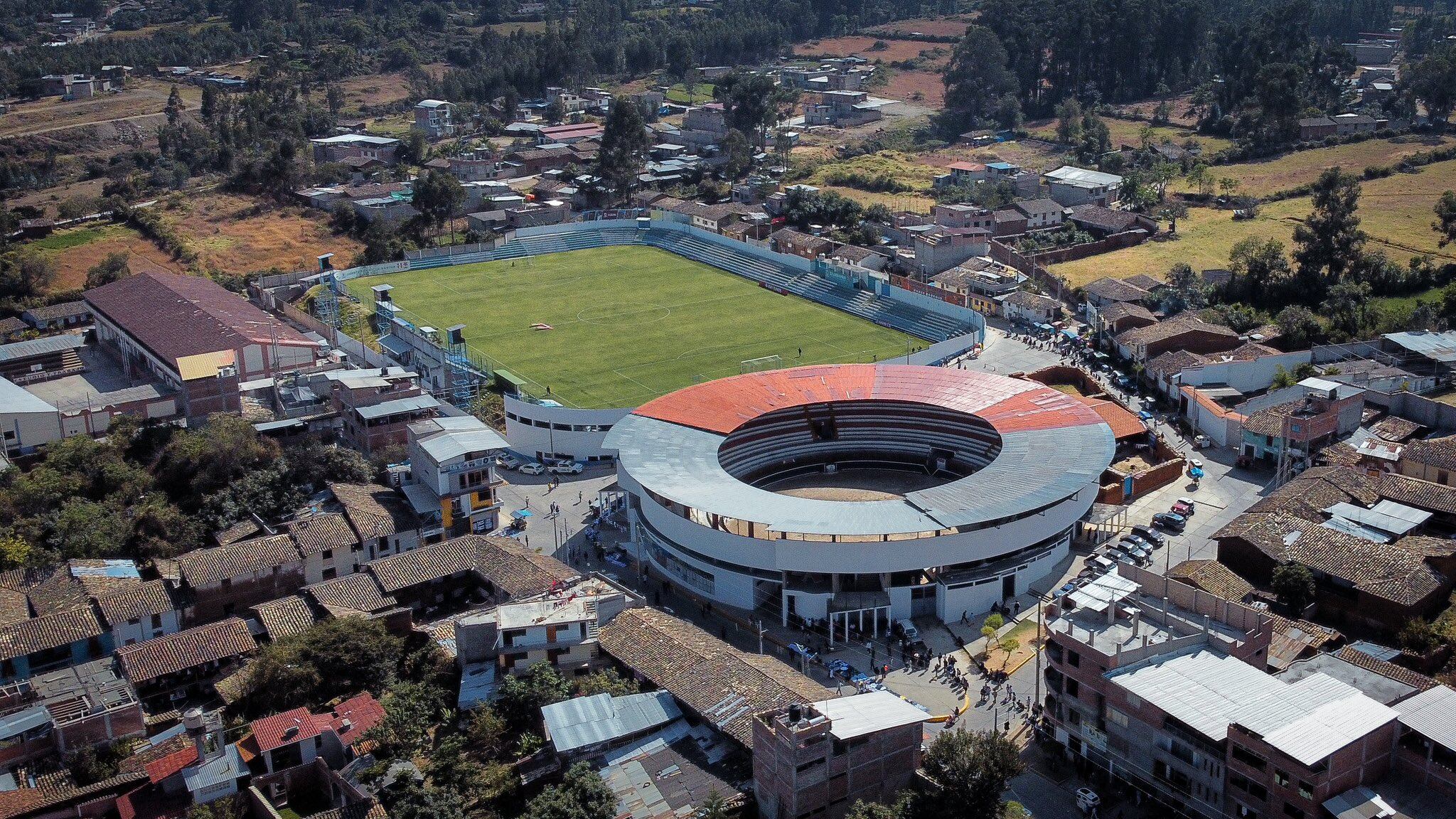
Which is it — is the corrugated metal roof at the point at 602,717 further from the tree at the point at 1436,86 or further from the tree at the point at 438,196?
the tree at the point at 1436,86

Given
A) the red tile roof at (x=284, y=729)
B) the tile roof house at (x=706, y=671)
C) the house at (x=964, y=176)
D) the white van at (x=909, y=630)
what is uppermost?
the house at (x=964, y=176)

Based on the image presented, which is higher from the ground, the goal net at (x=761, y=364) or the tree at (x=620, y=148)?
the tree at (x=620, y=148)

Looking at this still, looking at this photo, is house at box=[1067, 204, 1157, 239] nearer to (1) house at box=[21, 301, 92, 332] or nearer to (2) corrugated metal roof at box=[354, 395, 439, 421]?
(2) corrugated metal roof at box=[354, 395, 439, 421]

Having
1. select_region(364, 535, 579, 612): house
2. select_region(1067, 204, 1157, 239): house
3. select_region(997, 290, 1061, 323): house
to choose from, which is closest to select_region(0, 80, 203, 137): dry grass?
select_region(1067, 204, 1157, 239): house

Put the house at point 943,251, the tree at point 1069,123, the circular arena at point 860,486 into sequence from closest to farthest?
the circular arena at point 860,486 → the house at point 943,251 → the tree at point 1069,123

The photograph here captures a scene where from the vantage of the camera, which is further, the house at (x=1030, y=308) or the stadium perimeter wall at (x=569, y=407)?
the house at (x=1030, y=308)

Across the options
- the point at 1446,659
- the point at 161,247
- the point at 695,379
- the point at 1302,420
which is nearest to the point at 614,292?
the point at 695,379

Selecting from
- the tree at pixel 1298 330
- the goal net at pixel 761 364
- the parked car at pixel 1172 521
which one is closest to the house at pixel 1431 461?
the parked car at pixel 1172 521
